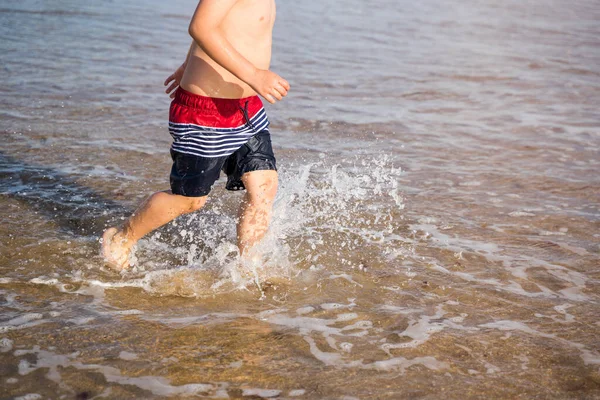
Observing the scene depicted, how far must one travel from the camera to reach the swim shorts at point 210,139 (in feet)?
11.1

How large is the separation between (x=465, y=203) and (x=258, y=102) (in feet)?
6.53

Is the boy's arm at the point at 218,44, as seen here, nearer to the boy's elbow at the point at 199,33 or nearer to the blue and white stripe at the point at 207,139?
the boy's elbow at the point at 199,33

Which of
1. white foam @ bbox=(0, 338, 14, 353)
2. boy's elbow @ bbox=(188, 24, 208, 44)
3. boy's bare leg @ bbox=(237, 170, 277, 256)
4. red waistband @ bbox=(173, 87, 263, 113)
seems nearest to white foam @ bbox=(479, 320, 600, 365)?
boy's bare leg @ bbox=(237, 170, 277, 256)

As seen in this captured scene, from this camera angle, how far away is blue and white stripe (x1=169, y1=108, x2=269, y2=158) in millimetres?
3393

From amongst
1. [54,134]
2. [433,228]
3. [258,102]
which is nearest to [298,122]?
[54,134]

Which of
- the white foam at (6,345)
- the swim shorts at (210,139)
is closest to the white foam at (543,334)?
the swim shorts at (210,139)

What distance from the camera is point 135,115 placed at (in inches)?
265

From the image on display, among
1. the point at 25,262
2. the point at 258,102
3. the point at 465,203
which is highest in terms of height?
the point at 258,102

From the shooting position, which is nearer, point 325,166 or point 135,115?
point 325,166

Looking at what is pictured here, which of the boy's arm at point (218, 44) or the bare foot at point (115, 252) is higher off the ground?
the boy's arm at point (218, 44)

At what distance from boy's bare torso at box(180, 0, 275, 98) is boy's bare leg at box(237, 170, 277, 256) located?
1.37 feet

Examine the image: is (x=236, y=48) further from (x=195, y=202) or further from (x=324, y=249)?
(x=324, y=249)

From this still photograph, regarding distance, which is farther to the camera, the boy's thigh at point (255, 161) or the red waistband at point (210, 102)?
the boy's thigh at point (255, 161)

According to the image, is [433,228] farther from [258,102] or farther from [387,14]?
[387,14]
